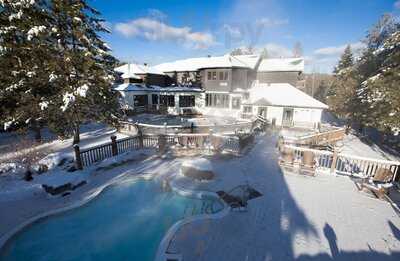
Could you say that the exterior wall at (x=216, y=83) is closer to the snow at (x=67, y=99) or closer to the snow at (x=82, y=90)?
the snow at (x=82, y=90)

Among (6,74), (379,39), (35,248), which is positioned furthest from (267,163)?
(379,39)

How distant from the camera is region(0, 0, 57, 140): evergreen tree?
33.3 feet

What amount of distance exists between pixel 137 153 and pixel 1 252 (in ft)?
23.8

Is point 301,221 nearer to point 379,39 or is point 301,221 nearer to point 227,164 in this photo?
point 227,164

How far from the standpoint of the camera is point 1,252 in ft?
17.0

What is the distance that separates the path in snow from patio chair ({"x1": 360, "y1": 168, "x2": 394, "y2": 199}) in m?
0.44

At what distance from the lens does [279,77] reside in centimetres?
2881

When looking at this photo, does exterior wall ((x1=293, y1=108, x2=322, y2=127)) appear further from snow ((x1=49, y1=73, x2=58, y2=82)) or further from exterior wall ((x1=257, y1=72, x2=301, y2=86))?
snow ((x1=49, y1=73, x2=58, y2=82))

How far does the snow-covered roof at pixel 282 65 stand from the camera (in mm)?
27767

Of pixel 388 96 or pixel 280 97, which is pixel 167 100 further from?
pixel 388 96

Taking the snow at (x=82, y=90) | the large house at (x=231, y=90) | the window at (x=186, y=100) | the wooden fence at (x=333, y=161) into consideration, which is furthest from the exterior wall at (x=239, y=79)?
the snow at (x=82, y=90)

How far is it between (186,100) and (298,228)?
79.2 ft

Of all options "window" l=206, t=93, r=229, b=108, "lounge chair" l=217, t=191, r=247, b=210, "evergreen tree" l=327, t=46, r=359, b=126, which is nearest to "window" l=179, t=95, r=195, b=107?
"window" l=206, t=93, r=229, b=108

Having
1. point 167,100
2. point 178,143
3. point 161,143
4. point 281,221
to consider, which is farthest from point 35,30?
point 167,100
